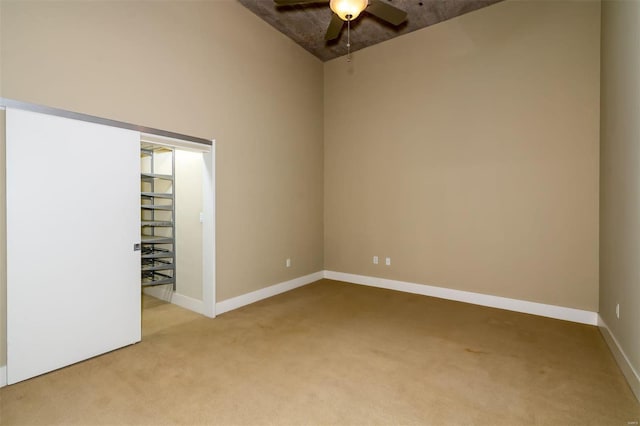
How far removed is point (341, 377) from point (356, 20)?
4.54 m

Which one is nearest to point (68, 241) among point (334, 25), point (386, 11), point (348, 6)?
point (348, 6)

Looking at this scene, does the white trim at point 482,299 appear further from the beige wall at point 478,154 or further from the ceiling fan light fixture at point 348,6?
the ceiling fan light fixture at point 348,6

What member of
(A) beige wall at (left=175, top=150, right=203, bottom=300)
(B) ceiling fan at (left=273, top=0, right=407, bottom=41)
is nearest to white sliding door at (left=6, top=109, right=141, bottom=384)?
(A) beige wall at (left=175, top=150, right=203, bottom=300)

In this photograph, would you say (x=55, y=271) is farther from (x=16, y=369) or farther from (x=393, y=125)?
(x=393, y=125)

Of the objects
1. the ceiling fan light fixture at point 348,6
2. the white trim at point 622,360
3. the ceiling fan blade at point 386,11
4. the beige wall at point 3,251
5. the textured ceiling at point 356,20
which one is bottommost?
the white trim at point 622,360

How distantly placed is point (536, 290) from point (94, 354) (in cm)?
500

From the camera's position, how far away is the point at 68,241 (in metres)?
2.67

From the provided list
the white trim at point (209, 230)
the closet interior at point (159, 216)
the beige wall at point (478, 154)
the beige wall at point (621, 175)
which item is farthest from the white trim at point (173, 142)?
the beige wall at point (621, 175)

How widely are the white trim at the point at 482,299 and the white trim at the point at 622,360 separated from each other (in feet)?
1.00

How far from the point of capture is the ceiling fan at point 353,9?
8.61ft

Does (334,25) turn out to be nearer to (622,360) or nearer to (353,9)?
(353,9)

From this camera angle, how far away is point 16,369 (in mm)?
2414

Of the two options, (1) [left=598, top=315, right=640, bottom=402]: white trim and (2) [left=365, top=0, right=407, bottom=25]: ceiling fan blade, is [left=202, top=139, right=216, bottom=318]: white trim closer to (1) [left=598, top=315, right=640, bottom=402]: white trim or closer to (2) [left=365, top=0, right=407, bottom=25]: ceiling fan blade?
(2) [left=365, top=0, right=407, bottom=25]: ceiling fan blade

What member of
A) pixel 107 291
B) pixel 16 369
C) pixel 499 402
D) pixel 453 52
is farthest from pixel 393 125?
pixel 16 369
